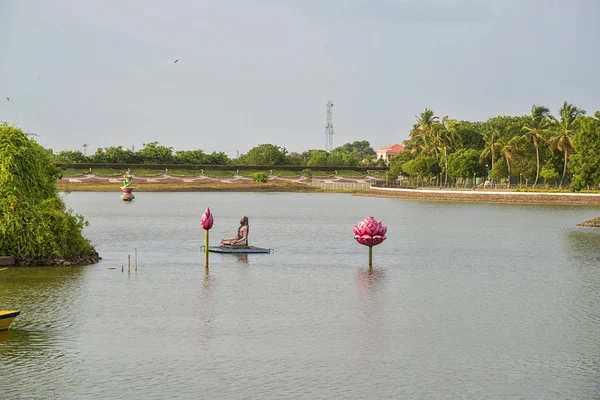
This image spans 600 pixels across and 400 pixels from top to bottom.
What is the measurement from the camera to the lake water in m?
24.1

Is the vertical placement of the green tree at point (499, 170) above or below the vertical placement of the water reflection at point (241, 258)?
above

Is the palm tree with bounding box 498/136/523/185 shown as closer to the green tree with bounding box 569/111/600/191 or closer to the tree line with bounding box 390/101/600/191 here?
the tree line with bounding box 390/101/600/191

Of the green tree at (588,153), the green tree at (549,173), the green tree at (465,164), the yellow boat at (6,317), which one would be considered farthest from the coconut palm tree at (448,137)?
the yellow boat at (6,317)

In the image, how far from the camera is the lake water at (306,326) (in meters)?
24.1

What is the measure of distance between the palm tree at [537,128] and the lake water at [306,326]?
97050mm

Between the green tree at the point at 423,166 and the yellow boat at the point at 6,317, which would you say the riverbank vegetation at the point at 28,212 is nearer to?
the yellow boat at the point at 6,317

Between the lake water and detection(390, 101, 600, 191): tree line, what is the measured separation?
7664cm

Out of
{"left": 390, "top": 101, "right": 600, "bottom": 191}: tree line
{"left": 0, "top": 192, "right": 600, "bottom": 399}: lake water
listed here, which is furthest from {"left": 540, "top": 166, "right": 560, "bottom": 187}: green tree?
{"left": 0, "top": 192, "right": 600, "bottom": 399}: lake water

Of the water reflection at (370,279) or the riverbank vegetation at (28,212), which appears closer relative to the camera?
the water reflection at (370,279)

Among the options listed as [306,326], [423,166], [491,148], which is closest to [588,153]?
[491,148]

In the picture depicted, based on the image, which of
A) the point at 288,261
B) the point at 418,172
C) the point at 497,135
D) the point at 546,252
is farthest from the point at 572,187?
the point at 288,261

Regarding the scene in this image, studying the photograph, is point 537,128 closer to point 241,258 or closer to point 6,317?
point 241,258

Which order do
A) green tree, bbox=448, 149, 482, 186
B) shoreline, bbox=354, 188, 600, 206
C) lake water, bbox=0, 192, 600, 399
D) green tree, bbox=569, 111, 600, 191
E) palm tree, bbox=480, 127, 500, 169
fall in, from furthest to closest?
green tree, bbox=448, 149, 482, 186 < palm tree, bbox=480, 127, 500, 169 < shoreline, bbox=354, 188, 600, 206 < green tree, bbox=569, 111, 600, 191 < lake water, bbox=0, 192, 600, 399

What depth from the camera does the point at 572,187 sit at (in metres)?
140
